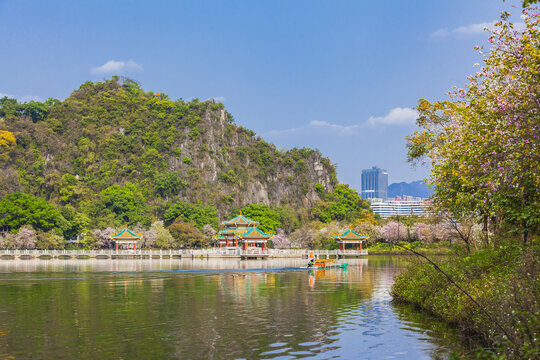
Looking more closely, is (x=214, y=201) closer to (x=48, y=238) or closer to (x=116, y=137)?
(x=116, y=137)

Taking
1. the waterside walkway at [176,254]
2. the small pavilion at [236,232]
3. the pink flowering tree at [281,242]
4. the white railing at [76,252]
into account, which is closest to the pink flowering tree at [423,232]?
the waterside walkway at [176,254]

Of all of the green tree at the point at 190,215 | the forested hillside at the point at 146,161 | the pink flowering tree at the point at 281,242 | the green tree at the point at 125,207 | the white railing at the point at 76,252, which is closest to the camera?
the white railing at the point at 76,252

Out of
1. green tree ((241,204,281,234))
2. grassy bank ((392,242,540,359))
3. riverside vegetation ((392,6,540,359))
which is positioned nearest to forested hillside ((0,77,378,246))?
green tree ((241,204,281,234))

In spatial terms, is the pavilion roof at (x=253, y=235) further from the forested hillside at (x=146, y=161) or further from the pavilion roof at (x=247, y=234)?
the forested hillside at (x=146, y=161)

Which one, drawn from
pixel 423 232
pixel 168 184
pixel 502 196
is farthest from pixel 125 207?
pixel 502 196

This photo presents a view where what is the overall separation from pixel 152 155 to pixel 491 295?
424ft

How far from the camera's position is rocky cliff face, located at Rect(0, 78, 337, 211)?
12756cm

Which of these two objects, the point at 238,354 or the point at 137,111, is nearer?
the point at 238,354

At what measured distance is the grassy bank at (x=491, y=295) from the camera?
10766 mm

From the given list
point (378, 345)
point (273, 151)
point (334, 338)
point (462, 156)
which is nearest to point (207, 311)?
point (334, 338)

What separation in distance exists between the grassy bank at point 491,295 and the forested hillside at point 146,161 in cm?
8946

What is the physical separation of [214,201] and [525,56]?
397 feet

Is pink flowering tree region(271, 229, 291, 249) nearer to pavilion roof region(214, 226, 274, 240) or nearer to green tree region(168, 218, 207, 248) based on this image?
green tree region(168, 218, 207, 248)

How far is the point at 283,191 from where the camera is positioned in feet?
502
